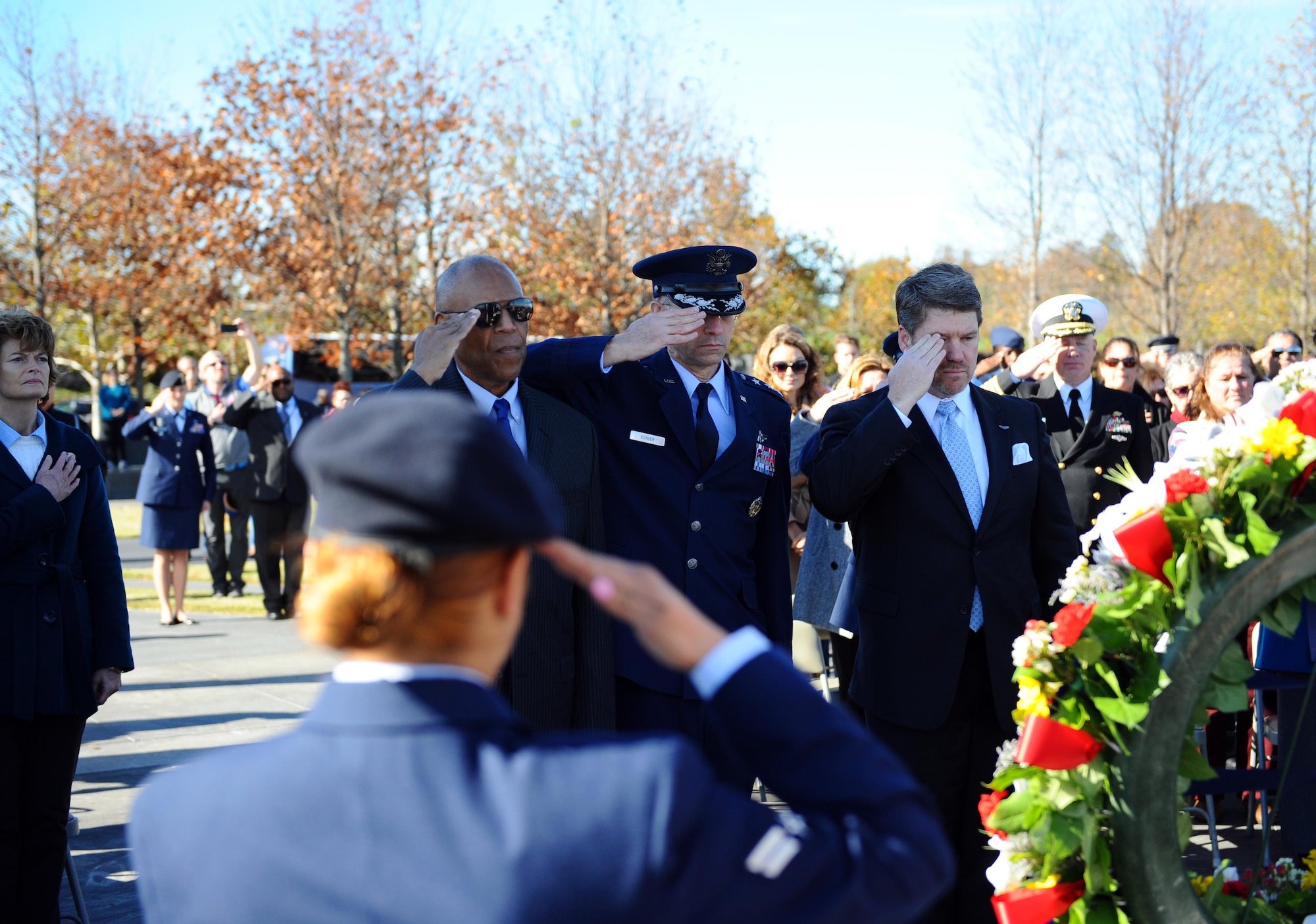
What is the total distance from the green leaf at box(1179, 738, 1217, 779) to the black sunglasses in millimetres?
2189

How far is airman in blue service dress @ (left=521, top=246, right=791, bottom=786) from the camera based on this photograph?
3787 mm

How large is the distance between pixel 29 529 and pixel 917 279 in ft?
9.98

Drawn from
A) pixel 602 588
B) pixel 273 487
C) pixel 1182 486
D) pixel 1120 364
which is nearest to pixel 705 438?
pixel 1182 486

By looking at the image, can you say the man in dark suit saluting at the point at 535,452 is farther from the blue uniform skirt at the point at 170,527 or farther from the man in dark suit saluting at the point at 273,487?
the man in dark suit saluting at the point at 273,487

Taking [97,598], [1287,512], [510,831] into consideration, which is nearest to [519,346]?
[97,598]

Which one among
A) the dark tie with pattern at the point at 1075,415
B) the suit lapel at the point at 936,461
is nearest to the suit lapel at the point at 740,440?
the suit lapel at the point at 936,461

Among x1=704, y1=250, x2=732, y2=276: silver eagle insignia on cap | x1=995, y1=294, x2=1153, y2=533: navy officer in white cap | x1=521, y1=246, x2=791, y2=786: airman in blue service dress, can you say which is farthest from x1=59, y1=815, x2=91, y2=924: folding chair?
x1=995, y1=294, x2=1153, y2=533: navy officer in white cap

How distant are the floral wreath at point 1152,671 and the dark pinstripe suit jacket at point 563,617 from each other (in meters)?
1.29

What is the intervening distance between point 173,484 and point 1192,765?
33.5 ft

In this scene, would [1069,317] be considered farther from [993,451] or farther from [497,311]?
[497,311]

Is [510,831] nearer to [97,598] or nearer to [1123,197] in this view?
[97,598]

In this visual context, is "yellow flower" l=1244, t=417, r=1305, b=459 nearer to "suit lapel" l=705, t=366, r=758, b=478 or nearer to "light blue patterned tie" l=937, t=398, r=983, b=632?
"light blue patterned tie" l=937, t=398, r=983, b=632

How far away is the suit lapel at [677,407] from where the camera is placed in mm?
3936

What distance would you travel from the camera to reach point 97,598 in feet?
14.3
